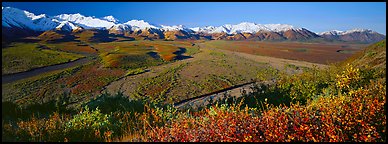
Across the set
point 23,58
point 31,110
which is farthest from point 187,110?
point 23,58

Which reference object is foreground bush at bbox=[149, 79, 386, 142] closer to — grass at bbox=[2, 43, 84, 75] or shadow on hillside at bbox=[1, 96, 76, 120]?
shadow on hillside at bbox=[1, 96, 76, 120]

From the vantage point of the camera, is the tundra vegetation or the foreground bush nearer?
the foreground bush

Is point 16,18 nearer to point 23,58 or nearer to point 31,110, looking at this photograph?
point 23,58

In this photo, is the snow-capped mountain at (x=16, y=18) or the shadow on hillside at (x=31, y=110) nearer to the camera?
the shadow on hillside at (x=31, y=110)

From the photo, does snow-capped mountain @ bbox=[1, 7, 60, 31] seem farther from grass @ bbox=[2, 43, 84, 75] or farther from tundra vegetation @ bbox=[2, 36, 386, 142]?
tundra vegetation @ bbox=[2, 36, 386, 142]

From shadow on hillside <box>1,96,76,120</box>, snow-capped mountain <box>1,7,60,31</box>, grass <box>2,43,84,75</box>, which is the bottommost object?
shadow on hillside <box>1,96,76,120</box>

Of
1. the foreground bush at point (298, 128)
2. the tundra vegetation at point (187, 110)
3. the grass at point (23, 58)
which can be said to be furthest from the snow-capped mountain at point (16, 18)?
the foreground bush at point (298, 128)

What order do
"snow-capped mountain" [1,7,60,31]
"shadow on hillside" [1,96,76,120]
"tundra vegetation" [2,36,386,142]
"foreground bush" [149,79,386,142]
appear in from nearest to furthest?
"foreground bush" [149,79,386,142], "tundra vegetation" [2,36,386,142], "shadow on hillside" [1,96,76,120], "snow-capped mountain" [1,7,60,31]

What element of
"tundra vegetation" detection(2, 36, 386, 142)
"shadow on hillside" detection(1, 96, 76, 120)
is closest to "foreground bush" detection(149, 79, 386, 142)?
"tundra vegetation" detection(2, 36, 386, 142)

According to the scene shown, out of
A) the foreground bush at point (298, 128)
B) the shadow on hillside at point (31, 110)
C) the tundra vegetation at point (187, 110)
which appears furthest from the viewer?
the shadow on hillside at point (31, 110)

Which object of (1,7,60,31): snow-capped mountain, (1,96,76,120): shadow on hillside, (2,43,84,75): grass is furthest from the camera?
(1,7,60,31): snow-capped mountain

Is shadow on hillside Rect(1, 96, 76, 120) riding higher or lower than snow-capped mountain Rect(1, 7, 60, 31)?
lower

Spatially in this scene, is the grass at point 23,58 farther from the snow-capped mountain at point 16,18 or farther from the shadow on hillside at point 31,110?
the shadow on hillside at point 31,110

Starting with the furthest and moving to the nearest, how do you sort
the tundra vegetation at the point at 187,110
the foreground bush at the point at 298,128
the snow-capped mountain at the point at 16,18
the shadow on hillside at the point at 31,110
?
1. the snow-capped mountain at the point at 16,18
2. the shadow on hillside at the point at 31,110
3. the tundra vegetation at the point at 187,110
4. the foreground bush at the point at 298,128
